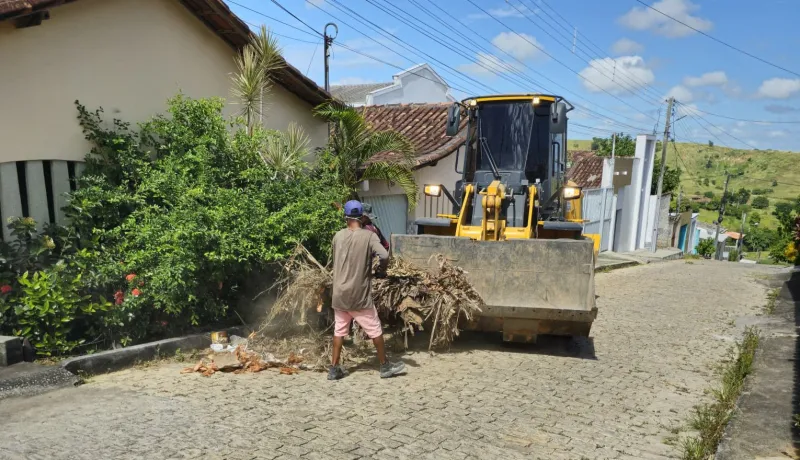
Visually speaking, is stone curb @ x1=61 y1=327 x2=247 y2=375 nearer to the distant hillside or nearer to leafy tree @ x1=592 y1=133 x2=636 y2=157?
leafy tree @ x1=592 y1=133 x2=636 y2=157

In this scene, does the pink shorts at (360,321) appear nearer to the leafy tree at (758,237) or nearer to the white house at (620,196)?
the white house at (620,196)

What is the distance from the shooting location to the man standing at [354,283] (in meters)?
6.10

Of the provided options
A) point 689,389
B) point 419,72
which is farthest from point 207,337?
point 419,72

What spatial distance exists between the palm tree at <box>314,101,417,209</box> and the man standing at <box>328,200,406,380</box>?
3.98 meters

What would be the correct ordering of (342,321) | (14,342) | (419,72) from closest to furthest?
(14,342) → (342,321) → (419,72)

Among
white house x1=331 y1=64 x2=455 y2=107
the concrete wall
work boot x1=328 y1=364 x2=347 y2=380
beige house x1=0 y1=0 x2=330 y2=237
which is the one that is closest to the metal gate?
white house x1=331 y1=64 x2=455 y2=107

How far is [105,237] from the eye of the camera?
6855 mm

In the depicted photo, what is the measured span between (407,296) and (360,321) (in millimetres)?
873

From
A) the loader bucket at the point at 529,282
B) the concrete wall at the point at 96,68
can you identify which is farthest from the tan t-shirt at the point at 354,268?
the concrete wall at the point at 96,68

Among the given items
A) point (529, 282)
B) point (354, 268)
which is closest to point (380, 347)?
point (354, 268)

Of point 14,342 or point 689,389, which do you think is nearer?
point 14,342

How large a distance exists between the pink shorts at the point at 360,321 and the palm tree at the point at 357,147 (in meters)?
4.16

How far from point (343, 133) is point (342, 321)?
4972 millimetres

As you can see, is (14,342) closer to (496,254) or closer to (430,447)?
(430,447)
